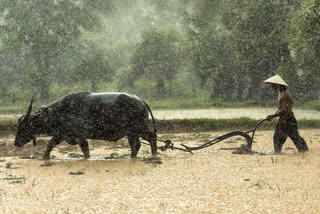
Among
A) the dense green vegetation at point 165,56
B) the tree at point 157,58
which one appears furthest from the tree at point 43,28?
the tree at point 157,58

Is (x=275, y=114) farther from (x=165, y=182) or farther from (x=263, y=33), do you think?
(x=263, y=33)

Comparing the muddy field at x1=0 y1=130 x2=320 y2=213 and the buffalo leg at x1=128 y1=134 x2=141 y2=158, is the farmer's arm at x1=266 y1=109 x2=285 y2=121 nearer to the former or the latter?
the muddy field at x1=0 y1=130 x2=320 y2=213

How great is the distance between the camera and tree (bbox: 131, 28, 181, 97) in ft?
131

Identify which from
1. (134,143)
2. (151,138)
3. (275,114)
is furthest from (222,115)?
(134,143)

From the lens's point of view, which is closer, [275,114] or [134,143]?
[275,114]

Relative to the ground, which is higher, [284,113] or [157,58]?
[157,58]

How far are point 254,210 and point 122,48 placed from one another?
49915 mm

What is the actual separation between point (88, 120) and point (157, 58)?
30.7 m

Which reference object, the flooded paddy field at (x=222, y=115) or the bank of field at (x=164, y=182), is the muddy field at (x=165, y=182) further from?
the flooded paddy field at (x=222, y=115)

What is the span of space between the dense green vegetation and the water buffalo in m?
16.1

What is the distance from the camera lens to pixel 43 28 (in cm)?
3488

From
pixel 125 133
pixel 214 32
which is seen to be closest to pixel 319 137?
pixel 125 133

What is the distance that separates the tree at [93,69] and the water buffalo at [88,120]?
1051 inches

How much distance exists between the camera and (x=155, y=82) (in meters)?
40.2
